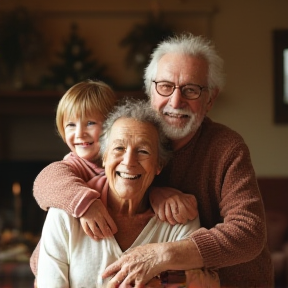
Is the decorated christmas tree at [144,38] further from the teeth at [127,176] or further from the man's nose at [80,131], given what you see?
the teeth at [127,176]

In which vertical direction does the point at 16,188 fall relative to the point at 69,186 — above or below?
below

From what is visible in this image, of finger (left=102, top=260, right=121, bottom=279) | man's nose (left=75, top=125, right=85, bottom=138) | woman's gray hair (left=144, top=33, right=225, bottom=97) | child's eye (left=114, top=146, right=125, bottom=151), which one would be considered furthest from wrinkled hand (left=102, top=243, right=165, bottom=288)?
woman's gray hair (left=144, top=33, right=225, bottom=97)

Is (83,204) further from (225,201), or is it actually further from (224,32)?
(224,32)

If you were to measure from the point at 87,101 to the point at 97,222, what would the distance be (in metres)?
0.33

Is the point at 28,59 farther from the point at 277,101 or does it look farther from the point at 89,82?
the point at 89,82

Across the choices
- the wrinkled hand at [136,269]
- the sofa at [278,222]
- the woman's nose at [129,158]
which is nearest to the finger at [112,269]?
the wrinkled hand at [136,269]

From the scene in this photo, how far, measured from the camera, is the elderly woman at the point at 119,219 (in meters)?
1.28

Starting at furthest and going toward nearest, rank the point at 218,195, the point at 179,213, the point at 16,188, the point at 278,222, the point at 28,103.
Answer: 1. the point at 16,188
2. the point at 28,103
3. the point at 278,222
4. the point at 218,195
5. the point at 179,213

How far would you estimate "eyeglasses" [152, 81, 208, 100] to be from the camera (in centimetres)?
148

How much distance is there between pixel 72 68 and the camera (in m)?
4.51

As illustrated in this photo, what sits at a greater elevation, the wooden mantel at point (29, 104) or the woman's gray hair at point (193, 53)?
the woman's gray hair at point (193, 53)

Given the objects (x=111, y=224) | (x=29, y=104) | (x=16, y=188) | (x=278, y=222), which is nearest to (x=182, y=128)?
(x=111, y=224)

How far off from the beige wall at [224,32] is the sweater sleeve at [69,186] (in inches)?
132

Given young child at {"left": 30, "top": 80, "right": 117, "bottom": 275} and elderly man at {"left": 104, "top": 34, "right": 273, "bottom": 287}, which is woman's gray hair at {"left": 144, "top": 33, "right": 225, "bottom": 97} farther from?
young child at {"left": 30, "top": 80, "right": 117, "bottom": 275}
